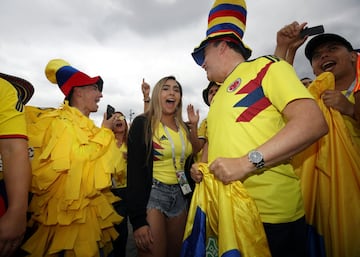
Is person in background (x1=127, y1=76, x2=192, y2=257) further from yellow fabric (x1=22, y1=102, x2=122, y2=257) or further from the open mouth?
the open mouth

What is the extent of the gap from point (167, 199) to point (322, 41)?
2573 mm

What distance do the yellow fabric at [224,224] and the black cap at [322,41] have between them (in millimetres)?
2188

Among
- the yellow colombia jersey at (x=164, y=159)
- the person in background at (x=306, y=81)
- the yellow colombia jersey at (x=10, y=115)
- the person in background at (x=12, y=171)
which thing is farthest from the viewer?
the person in background at (x=306, y=81)

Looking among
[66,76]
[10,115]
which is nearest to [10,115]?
[10,115]

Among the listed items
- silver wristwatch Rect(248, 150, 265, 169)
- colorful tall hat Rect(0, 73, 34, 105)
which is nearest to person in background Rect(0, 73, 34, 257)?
colorful tall hat Rect(0, 73, 34, 105)

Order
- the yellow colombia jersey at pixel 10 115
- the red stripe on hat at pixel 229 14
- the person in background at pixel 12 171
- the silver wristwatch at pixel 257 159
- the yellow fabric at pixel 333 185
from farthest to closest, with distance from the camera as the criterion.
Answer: the red stripe on hat at pixel 229 14
the yellow fabric at pixel 333 185
the yellow colombia jersey at pixel 10 115
the person in background at pixel 12 171
the silver wristwatch at pixel 257 159

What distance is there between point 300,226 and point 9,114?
2.09 metres

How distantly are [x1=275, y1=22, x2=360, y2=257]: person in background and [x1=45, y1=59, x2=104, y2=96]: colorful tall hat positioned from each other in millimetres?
2558

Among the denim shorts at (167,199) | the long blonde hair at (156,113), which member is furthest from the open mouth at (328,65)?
the denim shorts at (167,199)

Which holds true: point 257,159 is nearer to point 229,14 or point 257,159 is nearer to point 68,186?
point 229,14

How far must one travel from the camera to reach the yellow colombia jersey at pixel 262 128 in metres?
1.41

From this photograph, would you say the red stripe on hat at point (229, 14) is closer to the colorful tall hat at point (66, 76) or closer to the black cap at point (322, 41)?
the black cap at point (322, 41)

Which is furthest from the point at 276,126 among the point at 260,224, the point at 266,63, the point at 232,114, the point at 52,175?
the point at 52,175

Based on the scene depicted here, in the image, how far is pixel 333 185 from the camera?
192 centimetres
